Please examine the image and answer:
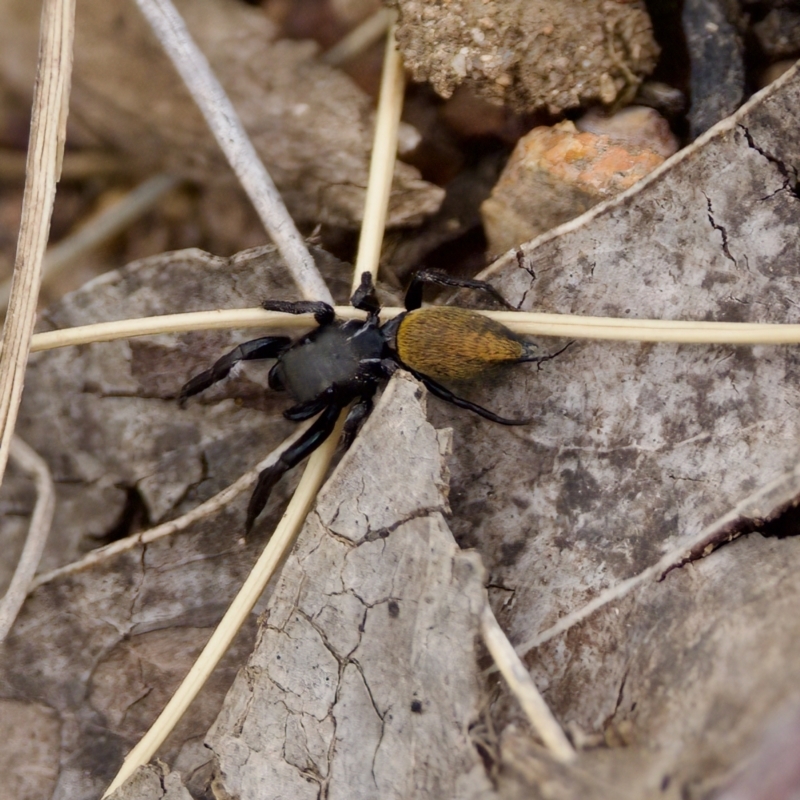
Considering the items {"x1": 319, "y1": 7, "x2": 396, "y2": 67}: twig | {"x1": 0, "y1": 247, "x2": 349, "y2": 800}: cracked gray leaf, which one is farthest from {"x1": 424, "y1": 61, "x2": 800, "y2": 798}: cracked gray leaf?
{"x1": 319, "y1": 7, "x2": 396, "y2": 67}: twig

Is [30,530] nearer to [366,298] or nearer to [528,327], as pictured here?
[366,298]

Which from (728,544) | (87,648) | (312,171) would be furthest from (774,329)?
(87,648)

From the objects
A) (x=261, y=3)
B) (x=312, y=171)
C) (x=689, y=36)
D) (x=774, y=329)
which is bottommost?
(x=774, y=329)

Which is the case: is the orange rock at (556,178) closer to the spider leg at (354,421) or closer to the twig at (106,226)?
the spider leg at (354,421)

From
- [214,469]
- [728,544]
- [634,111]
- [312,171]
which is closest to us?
[728,544]

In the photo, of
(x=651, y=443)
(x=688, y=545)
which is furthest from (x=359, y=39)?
(x=688, y=545)

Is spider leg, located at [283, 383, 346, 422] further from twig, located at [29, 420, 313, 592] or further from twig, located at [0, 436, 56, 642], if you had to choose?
twig, located at [0, 436, 56, 642]

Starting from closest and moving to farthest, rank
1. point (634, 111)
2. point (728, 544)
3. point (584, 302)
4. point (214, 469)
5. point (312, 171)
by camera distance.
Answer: point (728, 544) → point (584, 302) → point (634, 111) → point (214, 469) → point (312, 171)

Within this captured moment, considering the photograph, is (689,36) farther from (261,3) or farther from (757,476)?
(261,3)
